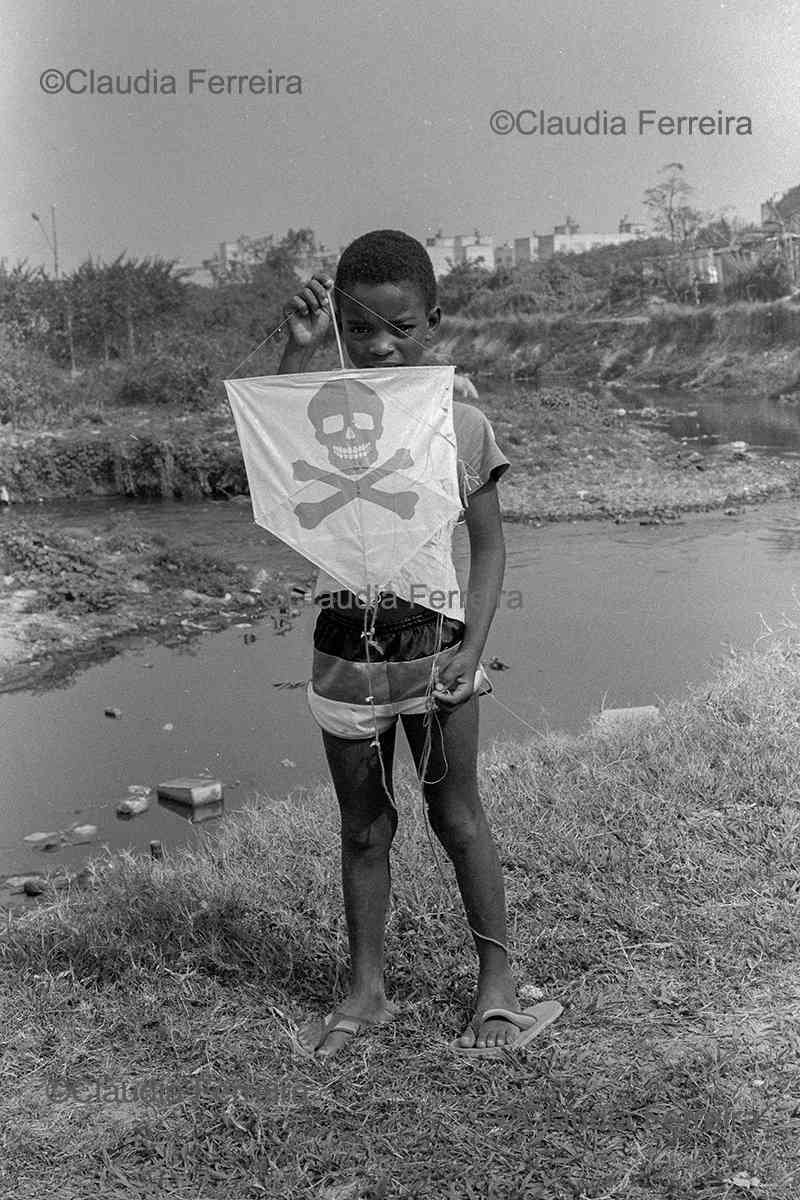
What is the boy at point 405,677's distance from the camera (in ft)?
7.22

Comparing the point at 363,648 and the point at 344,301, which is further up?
the point at 344,301

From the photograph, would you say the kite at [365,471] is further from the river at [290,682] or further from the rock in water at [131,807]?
the rock in water at [131,807]

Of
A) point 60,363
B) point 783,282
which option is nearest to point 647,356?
point 783,282

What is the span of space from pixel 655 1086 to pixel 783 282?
22.1m

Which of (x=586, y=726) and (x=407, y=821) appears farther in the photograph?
(x=586, y=726)

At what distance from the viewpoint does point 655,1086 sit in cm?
204

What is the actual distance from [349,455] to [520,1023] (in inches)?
40.7

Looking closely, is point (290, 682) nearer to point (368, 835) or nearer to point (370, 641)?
point (368, 835)

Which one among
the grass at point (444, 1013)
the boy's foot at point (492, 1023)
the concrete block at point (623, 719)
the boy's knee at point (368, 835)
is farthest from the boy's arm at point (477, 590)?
the concrete block at point (623, 719)

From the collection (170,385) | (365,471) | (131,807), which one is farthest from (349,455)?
(170,385)

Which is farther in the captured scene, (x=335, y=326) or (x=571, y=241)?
(x=571, y=241)

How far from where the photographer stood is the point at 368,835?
2.31 meters

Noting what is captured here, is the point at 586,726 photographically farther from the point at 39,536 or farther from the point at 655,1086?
the point at 39,536

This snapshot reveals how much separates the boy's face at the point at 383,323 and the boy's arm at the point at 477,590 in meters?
0.28
